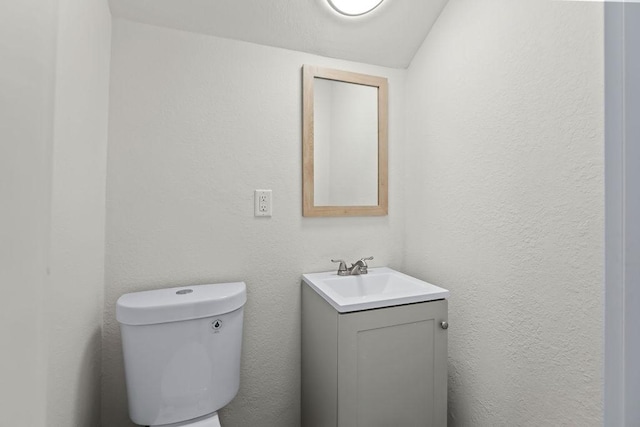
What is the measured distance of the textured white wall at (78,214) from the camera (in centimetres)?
68

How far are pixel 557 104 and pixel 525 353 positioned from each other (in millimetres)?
761

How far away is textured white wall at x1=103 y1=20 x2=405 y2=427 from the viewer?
1085mm

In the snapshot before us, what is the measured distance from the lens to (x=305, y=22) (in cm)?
121

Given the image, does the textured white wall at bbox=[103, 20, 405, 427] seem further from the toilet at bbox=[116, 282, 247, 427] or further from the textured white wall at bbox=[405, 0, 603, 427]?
the textured white wall at bbox=[405, 0, 603, 427]

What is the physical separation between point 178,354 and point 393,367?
73 cm

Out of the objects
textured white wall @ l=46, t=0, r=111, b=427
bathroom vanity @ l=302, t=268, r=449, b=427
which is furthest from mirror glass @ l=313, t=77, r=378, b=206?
textured white wall @ l=46, t=0, r=111, b=427

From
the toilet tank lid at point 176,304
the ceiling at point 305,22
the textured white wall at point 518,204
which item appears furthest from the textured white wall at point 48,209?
the textured white wall at point 518,204

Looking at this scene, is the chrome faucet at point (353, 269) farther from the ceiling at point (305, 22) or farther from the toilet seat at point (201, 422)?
the ceiling at point (305, 22)

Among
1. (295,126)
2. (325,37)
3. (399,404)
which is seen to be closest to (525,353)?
(399,404)

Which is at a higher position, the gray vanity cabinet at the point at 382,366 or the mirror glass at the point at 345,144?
the mirror glass at the point at 345,144

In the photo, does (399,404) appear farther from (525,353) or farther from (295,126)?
(295,126)

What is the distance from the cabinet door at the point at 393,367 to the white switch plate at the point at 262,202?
1.89ft

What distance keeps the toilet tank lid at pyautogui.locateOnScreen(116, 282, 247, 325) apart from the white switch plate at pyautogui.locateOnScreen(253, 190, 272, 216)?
0.34m

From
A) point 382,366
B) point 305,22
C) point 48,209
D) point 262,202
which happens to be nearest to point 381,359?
point 382,366
